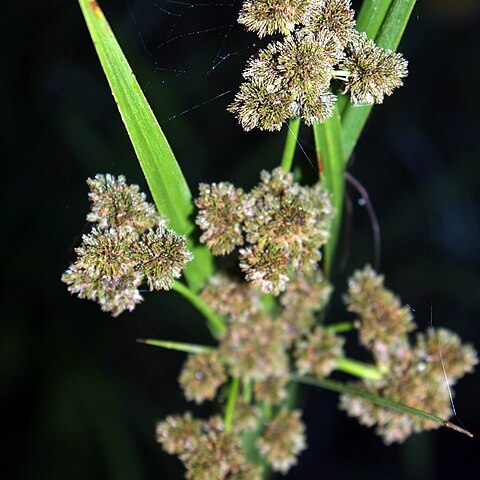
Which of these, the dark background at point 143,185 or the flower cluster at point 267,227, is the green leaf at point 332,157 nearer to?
the flower cluster at point 267,227

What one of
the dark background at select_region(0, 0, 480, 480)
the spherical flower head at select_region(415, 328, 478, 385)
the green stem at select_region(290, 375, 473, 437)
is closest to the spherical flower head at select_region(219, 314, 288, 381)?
the green stem at select_region(290, 375, 473, 437)

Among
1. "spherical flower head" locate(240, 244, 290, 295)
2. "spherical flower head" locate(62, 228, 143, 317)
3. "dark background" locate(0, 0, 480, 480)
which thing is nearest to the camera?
"spherical flower head" locate(62, 228, 143, 317)

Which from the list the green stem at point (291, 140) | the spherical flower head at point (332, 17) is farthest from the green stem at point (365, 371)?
the spherical flower head at point (332, 17)

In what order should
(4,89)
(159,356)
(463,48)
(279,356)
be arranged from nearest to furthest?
(279,356) < (4,89) < (159,356) < (463,48)

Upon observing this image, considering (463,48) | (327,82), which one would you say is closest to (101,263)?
(327,82)

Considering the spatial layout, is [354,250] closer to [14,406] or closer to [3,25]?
[14,406]

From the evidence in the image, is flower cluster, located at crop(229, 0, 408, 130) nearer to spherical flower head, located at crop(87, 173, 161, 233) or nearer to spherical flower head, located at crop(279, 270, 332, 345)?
spherical flower head, located at crop(87, 173, 161, 233)
